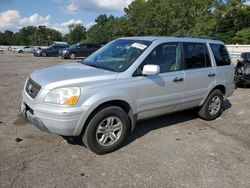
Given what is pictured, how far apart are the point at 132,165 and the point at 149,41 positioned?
2239 mm

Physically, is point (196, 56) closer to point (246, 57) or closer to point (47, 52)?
point (246, 57)

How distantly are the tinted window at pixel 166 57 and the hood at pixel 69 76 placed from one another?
800mm

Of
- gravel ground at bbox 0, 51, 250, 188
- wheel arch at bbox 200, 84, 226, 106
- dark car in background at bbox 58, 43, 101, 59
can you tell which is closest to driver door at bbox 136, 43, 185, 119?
gravel ground at bbox 0, 51, 250, 188

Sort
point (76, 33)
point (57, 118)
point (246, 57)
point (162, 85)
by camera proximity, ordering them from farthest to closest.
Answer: point (76, 33)
point (246, 57)
point (162, 85)
point (57, 118)

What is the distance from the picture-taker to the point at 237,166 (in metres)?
4.13

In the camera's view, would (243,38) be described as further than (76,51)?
Yes

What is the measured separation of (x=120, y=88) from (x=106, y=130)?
2.31 feet

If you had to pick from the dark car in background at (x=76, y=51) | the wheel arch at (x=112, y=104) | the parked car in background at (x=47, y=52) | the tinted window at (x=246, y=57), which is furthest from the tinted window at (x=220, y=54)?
the parked car in background at (x=47, y=52)

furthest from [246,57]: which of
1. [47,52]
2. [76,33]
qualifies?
[76,33]

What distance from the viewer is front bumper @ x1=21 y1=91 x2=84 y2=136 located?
3869 millimetres

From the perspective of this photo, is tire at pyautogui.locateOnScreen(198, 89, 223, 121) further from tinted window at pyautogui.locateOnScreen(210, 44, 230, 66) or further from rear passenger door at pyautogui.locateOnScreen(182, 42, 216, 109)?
tinted window at pyautogui.locateOnScreen(210, 44, 230, 66)

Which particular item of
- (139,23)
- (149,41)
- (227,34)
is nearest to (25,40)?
(139,23)

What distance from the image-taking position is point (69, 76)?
417 cm

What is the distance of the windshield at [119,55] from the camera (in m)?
4.68
